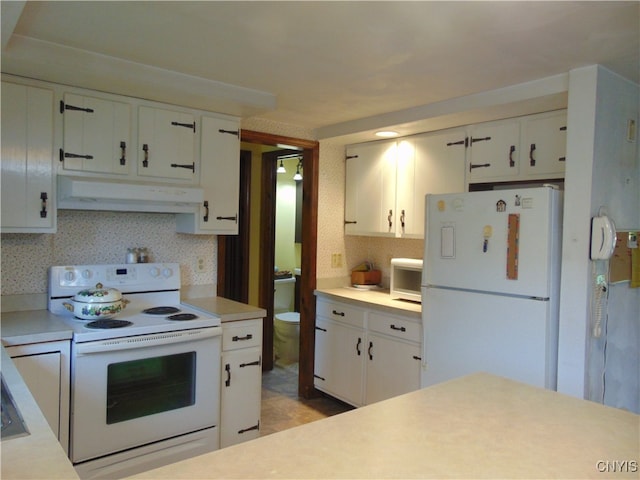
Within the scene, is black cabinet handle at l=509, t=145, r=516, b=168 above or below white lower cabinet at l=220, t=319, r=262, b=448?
above

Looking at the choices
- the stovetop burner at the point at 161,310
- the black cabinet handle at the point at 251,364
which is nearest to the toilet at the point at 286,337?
the black cabinet handle at the point at 251,364

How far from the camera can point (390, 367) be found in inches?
129

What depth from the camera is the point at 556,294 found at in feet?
7.77

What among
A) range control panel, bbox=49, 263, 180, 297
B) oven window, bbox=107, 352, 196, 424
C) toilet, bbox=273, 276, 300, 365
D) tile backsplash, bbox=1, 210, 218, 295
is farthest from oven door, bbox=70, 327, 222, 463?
toilet, bbox=273, 276, 300, 365

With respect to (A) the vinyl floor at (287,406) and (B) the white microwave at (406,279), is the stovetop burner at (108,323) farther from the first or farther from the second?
(B) the white microwave at (406,279)

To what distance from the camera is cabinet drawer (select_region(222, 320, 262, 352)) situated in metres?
2.77

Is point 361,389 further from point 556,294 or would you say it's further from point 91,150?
point 91,150

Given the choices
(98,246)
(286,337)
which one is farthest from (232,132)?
(286,337)

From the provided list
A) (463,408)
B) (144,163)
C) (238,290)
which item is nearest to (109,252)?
(144,163)

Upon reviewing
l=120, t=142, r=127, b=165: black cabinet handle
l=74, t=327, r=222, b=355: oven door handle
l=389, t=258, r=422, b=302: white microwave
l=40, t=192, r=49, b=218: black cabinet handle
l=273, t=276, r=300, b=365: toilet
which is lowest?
l=273, t=276, r=300, b=365: toilet

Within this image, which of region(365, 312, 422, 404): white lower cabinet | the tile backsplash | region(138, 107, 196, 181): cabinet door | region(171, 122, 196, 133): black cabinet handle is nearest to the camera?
the tile backsplash

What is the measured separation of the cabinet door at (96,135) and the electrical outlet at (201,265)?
0.83 m

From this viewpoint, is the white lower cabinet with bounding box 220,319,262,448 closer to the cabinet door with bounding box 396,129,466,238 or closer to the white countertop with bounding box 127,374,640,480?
the cabinet door with bounding box 396,129,466,238

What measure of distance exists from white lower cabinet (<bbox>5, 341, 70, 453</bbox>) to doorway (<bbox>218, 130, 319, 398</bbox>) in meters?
1.31
